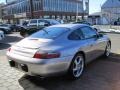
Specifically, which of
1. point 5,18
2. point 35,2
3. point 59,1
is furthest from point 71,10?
point 5,18

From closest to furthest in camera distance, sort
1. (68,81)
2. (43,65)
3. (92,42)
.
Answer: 1. (43,65)
2. (68,81)
3. (92,42)

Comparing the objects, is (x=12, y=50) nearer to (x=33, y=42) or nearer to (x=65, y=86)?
(x=33, y=42)

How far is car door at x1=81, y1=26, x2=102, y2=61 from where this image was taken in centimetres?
633

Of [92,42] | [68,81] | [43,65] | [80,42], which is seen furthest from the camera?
[92,42]

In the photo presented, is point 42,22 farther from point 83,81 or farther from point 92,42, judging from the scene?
point 83,81

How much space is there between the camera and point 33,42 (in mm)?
5477

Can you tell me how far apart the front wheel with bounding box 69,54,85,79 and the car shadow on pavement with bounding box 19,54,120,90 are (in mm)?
139

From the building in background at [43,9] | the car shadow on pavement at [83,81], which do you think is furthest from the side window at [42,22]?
the building in background at [43,9]

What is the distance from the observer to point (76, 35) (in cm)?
597

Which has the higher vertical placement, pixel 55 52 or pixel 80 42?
pixel 80 42

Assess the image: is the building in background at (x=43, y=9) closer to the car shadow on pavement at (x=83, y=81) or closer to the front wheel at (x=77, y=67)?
the car shadow on pavement at (x=83, y=81)

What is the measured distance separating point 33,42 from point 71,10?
67722 mm

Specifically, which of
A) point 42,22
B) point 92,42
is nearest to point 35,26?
point 42,22

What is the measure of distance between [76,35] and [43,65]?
5.24 ft
